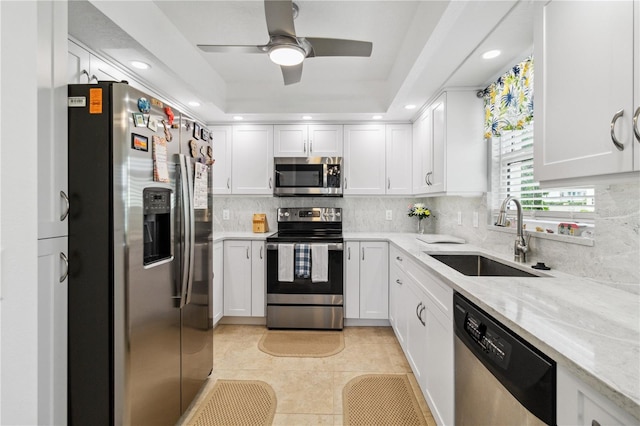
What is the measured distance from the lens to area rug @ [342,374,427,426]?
70.4 inches

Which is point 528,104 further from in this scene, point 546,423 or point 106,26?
point 106,26

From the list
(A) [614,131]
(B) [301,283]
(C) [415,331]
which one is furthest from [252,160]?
(A) [614,131]

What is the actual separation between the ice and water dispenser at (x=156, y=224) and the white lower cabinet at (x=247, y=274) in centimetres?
154

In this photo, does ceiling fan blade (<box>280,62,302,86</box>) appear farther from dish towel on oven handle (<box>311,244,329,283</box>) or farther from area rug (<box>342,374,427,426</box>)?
area rug (<box>342,374,427,426</box>)

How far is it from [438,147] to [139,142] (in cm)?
223

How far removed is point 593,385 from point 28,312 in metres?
1.52

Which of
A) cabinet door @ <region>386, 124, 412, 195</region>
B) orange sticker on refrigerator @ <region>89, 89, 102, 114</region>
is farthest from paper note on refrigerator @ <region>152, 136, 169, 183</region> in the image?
cabinet door @ <region>386, 124, 412, 195</region>

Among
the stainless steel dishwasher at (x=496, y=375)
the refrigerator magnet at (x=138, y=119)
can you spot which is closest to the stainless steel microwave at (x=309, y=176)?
the refrigerator magnet at (x=138, y=119)

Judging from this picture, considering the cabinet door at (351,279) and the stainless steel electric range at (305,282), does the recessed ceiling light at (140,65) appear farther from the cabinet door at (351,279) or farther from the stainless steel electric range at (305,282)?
the cabinet door at (351,279)

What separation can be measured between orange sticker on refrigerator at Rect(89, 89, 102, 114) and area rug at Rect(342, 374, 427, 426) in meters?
2.04

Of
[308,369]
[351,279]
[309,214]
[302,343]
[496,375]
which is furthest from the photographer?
[309,214]

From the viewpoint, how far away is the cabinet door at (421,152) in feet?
9.37

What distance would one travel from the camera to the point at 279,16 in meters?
1.57

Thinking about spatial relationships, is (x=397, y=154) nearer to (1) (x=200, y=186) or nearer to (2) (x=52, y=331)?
(1) (x=200, y=186)
